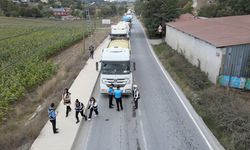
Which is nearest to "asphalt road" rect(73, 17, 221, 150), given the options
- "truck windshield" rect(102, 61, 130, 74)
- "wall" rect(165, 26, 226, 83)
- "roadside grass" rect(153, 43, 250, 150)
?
"roadside grass" rect(153, 43, 250, 150)

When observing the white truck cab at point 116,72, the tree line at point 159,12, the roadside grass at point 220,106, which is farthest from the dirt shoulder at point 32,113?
the tree line at point 159,12

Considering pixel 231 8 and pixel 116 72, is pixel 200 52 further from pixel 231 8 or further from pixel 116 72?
pixel 231 8

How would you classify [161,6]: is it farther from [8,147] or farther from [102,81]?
[8,147]

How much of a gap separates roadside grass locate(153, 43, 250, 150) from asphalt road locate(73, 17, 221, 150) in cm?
93

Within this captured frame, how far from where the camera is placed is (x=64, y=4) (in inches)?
6329

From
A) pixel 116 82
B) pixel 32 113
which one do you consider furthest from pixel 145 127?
pixel 32 113

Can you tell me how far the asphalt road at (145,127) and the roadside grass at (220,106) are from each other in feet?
3.06

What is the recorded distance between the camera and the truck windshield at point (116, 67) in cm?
1700


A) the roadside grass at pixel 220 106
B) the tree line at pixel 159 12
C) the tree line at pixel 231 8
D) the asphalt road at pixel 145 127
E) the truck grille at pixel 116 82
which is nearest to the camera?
the roadside grass at pixel 220 106

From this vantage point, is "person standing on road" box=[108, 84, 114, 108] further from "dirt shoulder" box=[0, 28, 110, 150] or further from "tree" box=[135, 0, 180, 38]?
"tree" box=[135, 0, 180, 38]

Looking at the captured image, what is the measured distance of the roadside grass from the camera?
11.2 metres

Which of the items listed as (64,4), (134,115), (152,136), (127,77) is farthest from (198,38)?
(64,4)

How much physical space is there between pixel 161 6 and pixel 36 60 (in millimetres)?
24418

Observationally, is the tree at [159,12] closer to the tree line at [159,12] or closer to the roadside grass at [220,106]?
the tree line at [159,12]
